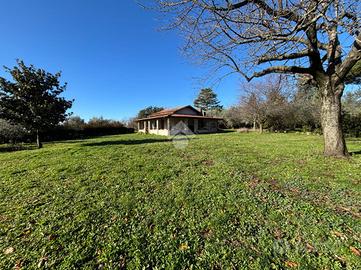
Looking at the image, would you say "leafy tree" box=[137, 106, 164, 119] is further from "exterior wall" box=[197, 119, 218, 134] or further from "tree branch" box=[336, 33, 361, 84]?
"tree branch" box=[336, 33, 361, 84]

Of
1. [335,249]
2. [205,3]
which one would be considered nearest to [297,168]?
[335,249]

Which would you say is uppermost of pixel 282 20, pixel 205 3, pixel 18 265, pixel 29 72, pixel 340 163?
pixel 29 72

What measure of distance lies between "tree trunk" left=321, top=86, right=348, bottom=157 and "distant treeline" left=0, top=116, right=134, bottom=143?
52.1 ft

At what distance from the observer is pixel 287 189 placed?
12.6ft

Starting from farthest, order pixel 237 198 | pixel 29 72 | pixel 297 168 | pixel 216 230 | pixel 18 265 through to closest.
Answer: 1. pixel 29 72
2. pixel 297 168
3. pixel 237 198
4. pixel 216 230
5. pixel 18 265

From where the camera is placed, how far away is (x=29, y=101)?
10.6 meters

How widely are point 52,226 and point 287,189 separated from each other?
4378mm

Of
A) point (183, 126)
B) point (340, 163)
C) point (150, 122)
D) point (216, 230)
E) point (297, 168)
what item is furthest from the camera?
point (150, 122)

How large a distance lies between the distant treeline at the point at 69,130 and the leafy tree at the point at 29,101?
262cm

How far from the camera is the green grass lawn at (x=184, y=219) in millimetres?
2088

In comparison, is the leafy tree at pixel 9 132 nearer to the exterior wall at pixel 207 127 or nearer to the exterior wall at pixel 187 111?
the exterior wall at pixel 187 111

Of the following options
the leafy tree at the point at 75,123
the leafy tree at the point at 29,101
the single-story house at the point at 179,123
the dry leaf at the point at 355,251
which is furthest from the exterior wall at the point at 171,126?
the dry leaf at the point at 355,251

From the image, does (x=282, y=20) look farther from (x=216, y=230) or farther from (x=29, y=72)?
(x=29, y=72)

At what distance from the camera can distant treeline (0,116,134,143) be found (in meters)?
16.6
